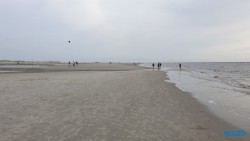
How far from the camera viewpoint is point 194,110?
1191cm

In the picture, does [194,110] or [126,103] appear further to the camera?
[126,103]

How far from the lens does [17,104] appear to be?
12070 millimetres

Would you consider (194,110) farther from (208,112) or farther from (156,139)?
(156,139)

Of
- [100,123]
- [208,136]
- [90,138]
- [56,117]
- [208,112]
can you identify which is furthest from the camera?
[208,112]

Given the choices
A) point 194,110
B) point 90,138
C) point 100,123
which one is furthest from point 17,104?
point 194,110

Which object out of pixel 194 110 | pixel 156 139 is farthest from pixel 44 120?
pixel 194 110

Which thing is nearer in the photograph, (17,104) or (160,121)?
(160,121)

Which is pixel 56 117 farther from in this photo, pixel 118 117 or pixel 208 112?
pixel 208 112

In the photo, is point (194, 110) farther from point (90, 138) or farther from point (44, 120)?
point (44, 120)

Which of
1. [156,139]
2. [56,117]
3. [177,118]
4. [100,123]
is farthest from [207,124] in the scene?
[56,117]

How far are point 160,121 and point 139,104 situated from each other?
11.5 feet

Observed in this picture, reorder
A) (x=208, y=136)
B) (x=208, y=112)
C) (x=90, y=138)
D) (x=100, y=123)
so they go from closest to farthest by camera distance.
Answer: (x=90, y=138), (x=208, y=136), (x=100, y=123), (x=208, y=112)

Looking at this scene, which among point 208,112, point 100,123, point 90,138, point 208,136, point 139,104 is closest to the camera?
point 90,138

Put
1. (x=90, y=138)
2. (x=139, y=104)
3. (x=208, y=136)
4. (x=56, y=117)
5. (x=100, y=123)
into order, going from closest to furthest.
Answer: (x=90, y=138) → (x=208, y=136) → (x=100, y=123) → (x=56, y=117) → (x=139, y=104)
